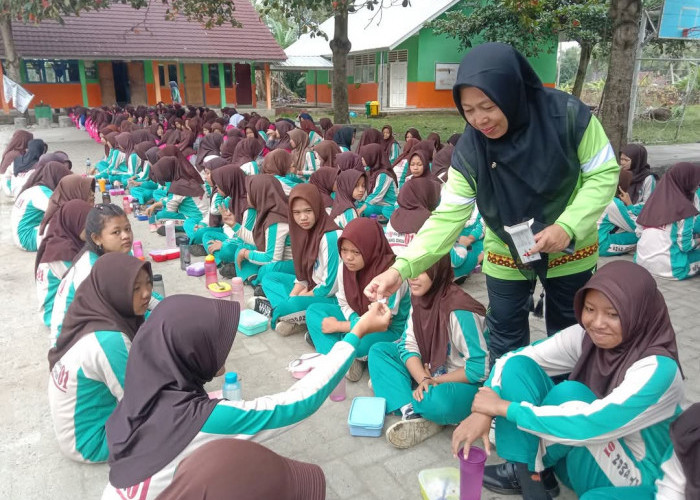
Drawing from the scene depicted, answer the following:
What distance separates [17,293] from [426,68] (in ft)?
60.1

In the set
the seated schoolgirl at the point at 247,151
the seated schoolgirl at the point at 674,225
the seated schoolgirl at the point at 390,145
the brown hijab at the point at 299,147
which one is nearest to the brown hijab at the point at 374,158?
the brown hijab at the point at 299,147

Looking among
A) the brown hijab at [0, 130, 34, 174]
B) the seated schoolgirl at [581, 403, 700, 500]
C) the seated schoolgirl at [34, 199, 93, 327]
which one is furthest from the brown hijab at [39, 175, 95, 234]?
the seated schoolgirl at [581, 403, 700, 500]

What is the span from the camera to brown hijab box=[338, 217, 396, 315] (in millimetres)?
3070

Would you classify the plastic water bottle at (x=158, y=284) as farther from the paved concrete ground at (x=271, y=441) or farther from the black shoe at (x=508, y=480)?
the black shoe at (x=508, y=480)

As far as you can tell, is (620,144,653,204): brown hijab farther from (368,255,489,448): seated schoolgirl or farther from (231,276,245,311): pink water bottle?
(231,276,245,311): pink water bottle

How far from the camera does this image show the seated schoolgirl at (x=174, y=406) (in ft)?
5.56

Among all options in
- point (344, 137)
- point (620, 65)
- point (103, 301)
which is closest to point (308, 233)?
point (103, 301)

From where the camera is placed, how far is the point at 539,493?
6.62 feet

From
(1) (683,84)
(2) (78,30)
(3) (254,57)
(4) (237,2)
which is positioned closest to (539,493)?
(3) (254,57)

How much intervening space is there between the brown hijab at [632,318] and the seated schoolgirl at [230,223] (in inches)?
130

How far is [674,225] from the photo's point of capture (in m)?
4.43

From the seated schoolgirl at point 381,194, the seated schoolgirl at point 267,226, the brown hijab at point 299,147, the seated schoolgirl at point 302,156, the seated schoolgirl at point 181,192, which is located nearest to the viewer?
the seated schoolgirl at point 267,226

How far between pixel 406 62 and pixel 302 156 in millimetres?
14290

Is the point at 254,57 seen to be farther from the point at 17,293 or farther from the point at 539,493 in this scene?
the point at 539,493
